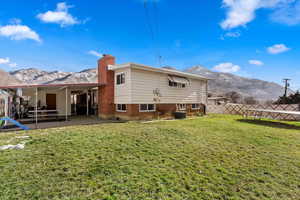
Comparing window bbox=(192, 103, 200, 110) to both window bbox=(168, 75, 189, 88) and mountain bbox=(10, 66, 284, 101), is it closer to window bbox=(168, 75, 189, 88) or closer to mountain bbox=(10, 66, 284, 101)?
window bbox=(168, 75, 189, 88)

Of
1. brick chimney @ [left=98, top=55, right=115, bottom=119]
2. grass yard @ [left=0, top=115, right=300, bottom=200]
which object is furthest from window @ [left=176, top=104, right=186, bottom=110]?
grass yard @ [left=0, top=115, right=300, bottom=200]

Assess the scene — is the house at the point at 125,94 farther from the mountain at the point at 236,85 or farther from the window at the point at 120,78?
the mountain at the point at 236,85

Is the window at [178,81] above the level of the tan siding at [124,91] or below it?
above

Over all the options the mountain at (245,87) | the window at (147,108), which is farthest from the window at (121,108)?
the mountain at (245,87)

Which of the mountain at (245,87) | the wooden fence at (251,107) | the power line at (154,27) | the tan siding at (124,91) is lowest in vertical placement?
the wooden fence at (251,107)

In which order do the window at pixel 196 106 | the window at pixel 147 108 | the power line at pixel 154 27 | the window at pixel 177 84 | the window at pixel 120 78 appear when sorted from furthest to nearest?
the window at pixel 196 106 → the window at pixel 177 84 → the window at pixel 147 108 → the power line at pixel 154 27 → the window at pixel 120 78

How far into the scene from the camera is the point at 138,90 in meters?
11.8

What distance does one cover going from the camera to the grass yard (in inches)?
121

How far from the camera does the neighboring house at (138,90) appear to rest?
11602mm

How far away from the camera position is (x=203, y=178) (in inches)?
145

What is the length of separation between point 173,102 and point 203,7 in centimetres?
973

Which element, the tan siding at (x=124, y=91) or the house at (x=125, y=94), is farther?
the house at (x=125, y=94)

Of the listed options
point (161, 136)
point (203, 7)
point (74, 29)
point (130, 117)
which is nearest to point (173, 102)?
point (130, 117)

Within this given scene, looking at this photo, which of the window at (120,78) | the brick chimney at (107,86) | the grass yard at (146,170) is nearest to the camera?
the grass yard at (146,170)
